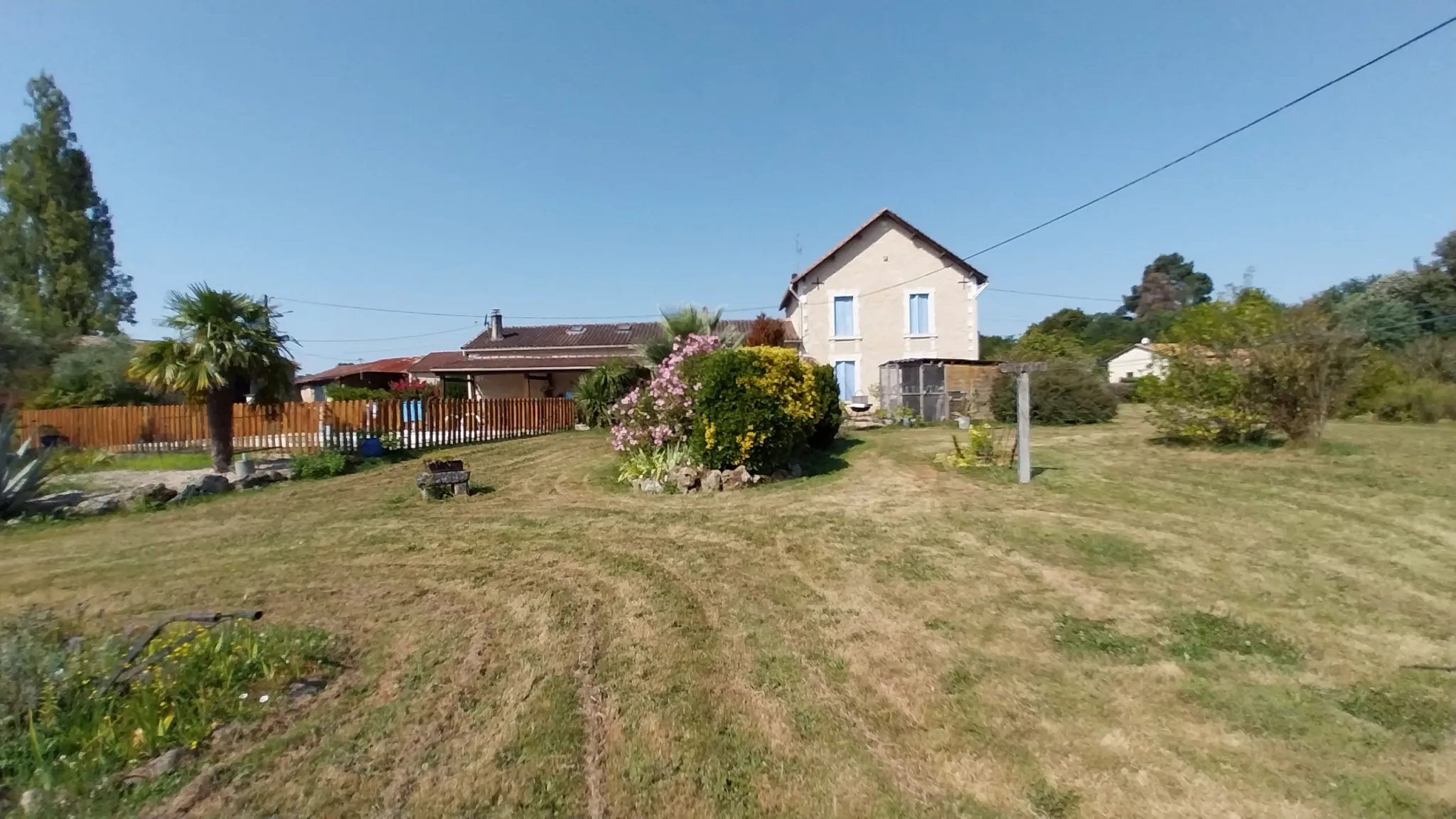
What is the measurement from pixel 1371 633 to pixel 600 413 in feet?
56.8

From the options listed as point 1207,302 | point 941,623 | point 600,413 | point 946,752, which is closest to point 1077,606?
point 941,623

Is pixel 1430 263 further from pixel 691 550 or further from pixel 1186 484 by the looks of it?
pixel 691 550

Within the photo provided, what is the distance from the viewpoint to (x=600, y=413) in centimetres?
1983

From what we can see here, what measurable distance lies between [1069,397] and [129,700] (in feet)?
63.4

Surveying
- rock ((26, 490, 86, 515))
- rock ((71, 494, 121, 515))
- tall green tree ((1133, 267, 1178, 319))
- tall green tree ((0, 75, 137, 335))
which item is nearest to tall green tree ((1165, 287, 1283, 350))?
rock ((71, 494, 121, 515))

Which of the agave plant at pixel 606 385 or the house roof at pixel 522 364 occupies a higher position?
the house roof at pixel 522 364

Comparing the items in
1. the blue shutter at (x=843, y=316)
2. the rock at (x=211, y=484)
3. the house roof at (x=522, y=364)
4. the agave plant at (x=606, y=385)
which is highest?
the blue shutter at (x=843, y=316)

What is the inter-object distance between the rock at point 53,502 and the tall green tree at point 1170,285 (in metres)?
88.9

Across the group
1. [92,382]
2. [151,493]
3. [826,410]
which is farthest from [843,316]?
[92,382]

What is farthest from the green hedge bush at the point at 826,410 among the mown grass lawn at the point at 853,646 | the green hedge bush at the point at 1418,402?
the green hedge bush at the point at 1418,402

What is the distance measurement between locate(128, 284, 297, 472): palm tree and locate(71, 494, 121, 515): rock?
2.08m

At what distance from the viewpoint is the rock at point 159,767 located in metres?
2.98

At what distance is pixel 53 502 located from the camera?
10.1 meters

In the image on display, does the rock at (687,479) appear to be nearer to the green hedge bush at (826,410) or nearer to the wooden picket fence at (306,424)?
the green hedge bush at (826,410)
